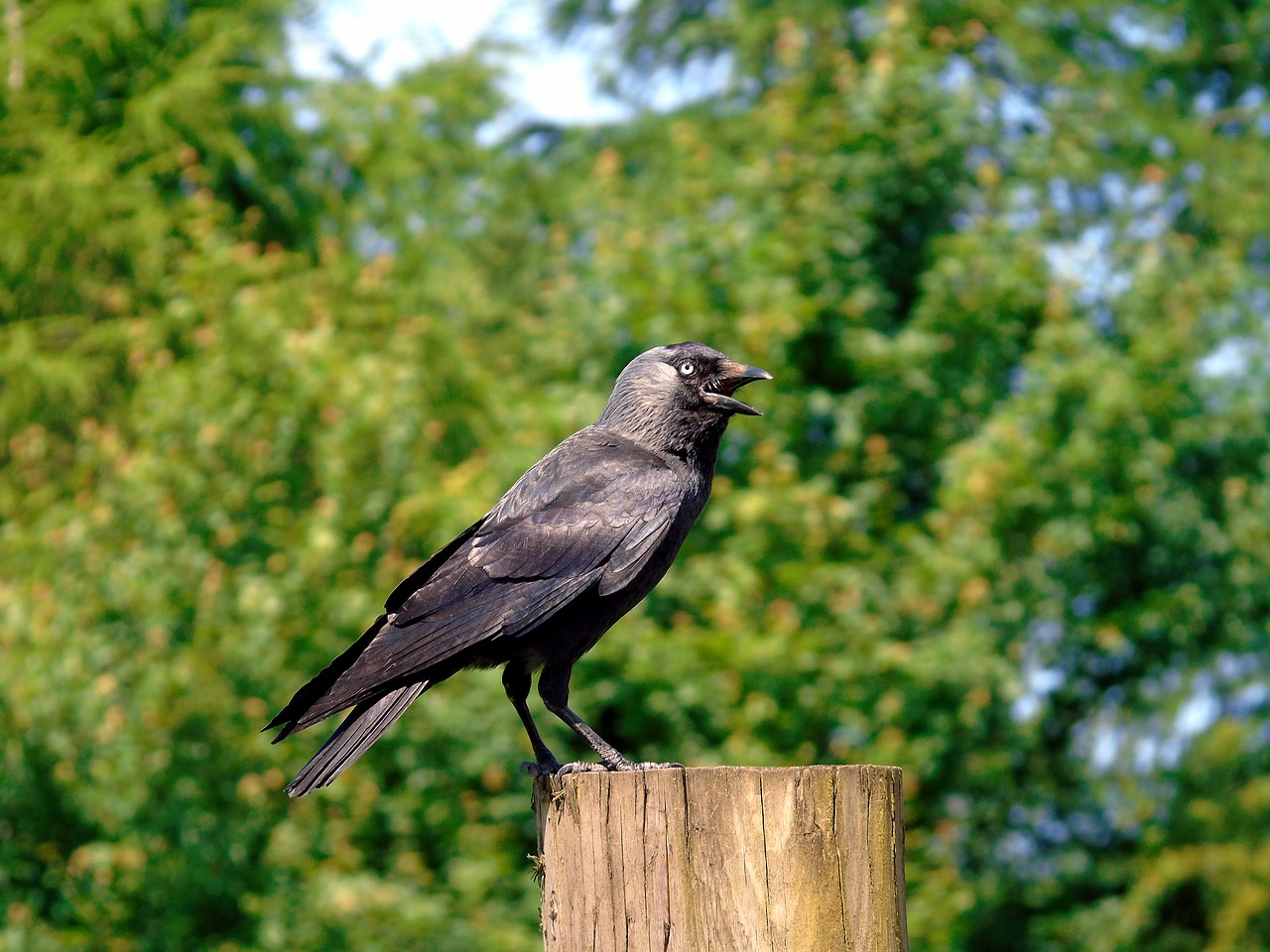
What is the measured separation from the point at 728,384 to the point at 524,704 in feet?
3.85

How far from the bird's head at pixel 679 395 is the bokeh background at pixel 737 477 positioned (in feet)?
13.5

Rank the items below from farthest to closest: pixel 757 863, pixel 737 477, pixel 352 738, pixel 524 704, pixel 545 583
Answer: pixel 737 477 → pixel 524 704 → pixel 545 583 → pixel 352 738 → pixel 757 863

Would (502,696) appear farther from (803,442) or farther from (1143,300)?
(1143,300)

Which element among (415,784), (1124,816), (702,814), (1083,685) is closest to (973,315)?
(1083,685)

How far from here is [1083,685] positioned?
35.6 feet

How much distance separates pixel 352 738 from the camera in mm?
3768

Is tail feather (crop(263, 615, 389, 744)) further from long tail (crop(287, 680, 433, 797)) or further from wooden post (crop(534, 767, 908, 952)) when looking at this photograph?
wooden post (crop(534, 767, 908, 952))

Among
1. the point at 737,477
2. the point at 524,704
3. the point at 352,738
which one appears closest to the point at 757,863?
the point at 352,738

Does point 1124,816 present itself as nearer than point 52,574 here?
No

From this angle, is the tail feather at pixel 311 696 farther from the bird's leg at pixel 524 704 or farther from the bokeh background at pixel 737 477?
the bokeh background at pixel 737 477

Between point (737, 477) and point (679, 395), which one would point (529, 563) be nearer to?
point (679, 395)

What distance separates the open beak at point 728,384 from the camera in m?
4.55

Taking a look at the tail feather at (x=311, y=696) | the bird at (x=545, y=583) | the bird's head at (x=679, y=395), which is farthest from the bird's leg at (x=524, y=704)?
the bird's head at (x=679, y=395)

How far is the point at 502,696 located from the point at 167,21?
835cm
